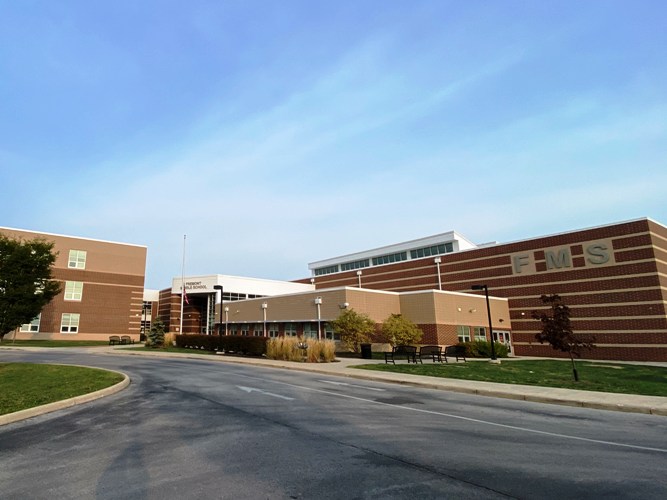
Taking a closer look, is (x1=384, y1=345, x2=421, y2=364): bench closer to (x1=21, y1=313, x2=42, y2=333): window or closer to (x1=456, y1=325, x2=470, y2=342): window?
(x1=456, y1=325, x2=470, y2=342): window

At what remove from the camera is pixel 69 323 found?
53.2 m

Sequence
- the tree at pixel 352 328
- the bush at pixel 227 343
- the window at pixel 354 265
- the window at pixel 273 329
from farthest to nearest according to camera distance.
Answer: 1. the window at pixel 354 265
2. the window at pixel 273 329
3. the tree at pixel 352 328
4. the bush at pixel 227 343

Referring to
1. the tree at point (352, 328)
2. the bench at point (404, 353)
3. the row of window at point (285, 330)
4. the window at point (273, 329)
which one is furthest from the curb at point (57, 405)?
the window at point (273, 329)

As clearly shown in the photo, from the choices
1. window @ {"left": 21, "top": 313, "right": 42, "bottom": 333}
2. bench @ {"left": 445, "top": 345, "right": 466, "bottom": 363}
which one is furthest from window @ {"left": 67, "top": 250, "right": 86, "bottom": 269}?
bench @ {"left": 445, "top": 345, "right": 466, "bottom": 363}

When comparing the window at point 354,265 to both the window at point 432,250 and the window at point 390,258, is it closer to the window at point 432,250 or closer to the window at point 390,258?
the window at point 390,258

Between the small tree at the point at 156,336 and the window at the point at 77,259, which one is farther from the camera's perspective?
the window at the point at 77,259

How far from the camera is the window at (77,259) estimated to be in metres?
54.8

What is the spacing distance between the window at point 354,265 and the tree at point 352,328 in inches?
1127

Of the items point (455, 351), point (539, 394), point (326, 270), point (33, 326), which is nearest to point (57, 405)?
point (539, 394)

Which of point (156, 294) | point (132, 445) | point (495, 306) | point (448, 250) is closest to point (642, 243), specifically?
point (495, 306)

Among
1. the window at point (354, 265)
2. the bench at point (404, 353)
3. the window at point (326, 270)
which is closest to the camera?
the bench at point (404, 353)

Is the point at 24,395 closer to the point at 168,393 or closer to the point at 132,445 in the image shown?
the point at 168,393

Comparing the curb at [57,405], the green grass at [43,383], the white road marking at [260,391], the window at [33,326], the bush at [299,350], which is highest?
the window at [33,326]

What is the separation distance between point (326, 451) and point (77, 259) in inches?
2350
